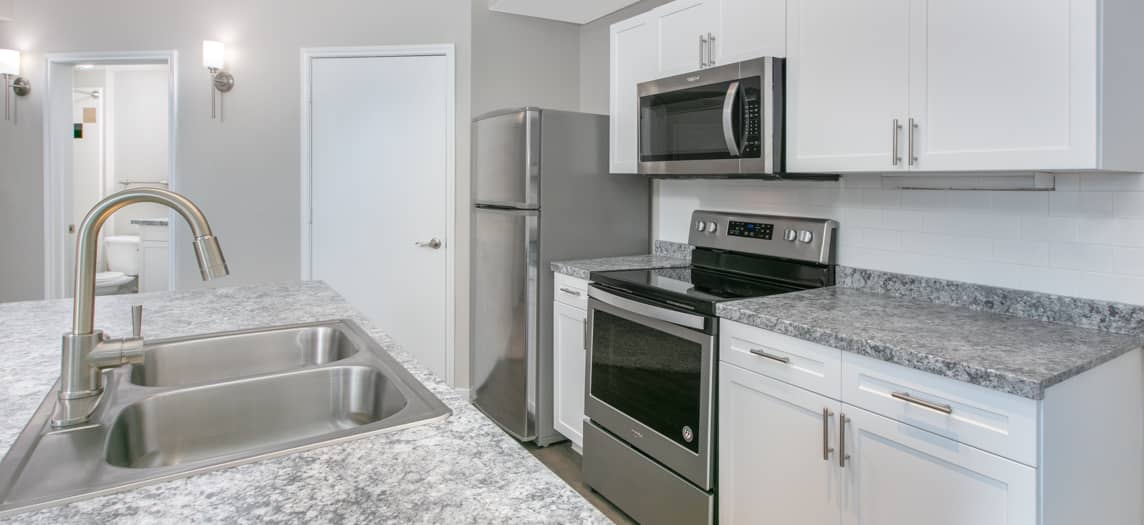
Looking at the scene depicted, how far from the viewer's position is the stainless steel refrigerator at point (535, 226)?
124 inches

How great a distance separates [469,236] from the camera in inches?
156

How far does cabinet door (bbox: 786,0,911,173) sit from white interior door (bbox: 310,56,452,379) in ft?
7.35

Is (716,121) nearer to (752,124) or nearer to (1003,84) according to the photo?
(752,124)

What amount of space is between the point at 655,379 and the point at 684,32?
54.2 inches

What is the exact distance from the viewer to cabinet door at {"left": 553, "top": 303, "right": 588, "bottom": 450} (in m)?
2.99

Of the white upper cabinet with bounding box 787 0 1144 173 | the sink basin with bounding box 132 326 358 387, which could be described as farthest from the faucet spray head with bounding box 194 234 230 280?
the white upper cabinet with bounding box 787 0 1144 173

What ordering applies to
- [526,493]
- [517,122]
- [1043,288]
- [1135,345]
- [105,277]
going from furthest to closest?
[105,277] → [517,122] → [1043,288] → [1135,345] → [526,493]

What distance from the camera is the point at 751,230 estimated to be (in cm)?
278

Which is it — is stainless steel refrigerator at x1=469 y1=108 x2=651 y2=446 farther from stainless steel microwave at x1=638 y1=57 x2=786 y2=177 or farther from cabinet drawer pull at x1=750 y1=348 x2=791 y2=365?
cabinet drawer pull at x1=750 y1=348 x2=791 y2=365

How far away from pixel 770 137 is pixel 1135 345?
1140mm

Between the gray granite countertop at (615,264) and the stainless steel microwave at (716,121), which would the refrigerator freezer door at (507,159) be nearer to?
the gray granite countertop at (615,264)

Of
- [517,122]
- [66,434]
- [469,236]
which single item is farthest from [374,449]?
[469,236]

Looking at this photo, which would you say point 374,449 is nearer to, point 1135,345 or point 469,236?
point 1135,345

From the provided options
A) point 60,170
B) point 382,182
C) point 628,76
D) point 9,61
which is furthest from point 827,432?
point 9,61
